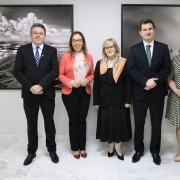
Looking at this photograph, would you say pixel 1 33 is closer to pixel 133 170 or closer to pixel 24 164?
pixel 24 164

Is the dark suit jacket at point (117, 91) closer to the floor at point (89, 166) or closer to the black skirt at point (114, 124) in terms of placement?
the black skirt at point (114, 124)

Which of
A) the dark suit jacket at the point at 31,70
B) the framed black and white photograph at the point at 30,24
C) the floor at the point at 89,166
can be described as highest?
the framed black and white photograph at the point at 30,24

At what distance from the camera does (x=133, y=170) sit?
2.54 metres

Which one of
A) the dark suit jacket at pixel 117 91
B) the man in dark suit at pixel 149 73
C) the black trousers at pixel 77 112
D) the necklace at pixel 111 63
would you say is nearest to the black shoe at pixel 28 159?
the black trousers at pixel 77 112

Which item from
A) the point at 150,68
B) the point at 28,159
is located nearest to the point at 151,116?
the point at 150,68

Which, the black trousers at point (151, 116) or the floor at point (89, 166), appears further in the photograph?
the black trousers at point (151, 116)

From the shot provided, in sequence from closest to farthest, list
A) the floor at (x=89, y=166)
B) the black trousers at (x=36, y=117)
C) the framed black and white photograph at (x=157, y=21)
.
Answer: the floor at (x=89, y=166), the black trousers at (x=36, y=117), the framed black and white photograph at (x=157, y=21)

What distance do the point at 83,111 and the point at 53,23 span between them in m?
1.23

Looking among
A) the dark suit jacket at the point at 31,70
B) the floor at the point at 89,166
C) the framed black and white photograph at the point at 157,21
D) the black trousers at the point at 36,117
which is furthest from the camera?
the framed black and white photograph at the point at 157,21

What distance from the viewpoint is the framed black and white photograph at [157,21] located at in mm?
3055

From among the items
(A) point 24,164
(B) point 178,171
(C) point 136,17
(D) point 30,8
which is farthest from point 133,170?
(D) point 30,8

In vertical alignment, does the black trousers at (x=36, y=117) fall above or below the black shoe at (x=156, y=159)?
above

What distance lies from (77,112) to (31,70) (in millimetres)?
710

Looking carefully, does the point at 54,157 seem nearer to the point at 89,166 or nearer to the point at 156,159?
the point at 89,166
